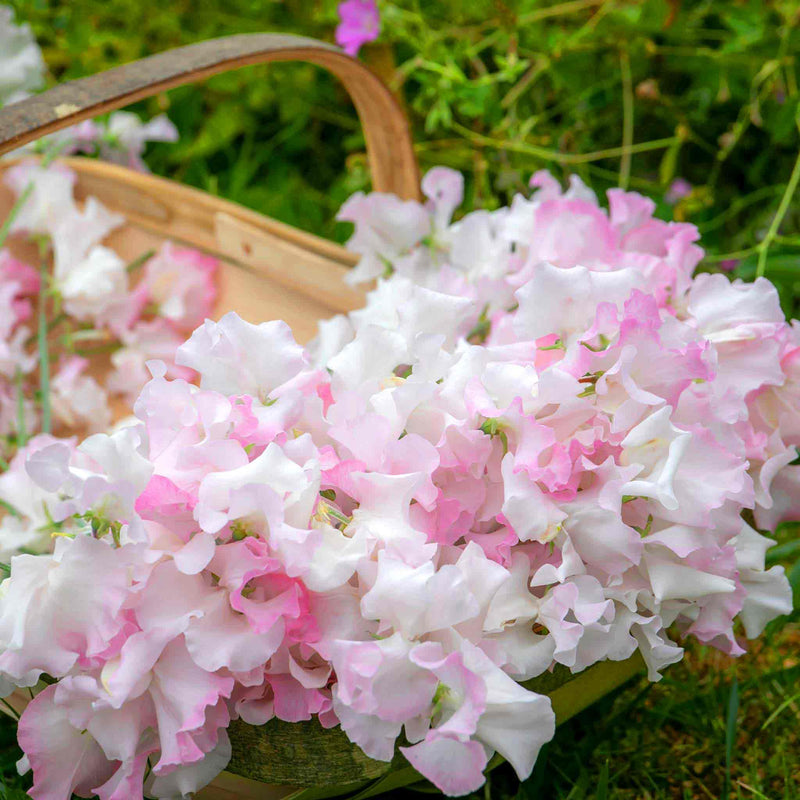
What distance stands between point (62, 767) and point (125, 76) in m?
0.49

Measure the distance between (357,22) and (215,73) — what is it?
352 mm

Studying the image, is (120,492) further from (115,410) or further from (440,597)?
(115,410)

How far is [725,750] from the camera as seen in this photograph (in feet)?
2.49

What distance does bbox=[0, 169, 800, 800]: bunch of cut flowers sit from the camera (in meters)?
0.46

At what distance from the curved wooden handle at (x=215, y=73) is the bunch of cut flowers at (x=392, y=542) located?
25cm

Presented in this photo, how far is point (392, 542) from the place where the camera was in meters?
0.48

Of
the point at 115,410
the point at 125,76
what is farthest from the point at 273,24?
the point at 125,76

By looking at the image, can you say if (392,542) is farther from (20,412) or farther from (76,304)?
(76,304)

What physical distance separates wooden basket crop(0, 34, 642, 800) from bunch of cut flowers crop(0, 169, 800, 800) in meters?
0.04

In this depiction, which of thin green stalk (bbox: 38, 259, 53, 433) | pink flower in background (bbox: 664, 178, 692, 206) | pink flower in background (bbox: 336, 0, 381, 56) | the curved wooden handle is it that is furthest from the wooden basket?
pink flower in background (bbox: 664, 178, 692, 206)

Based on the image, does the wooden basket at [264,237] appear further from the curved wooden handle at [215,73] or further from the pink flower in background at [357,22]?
Result: the pink flower in background at [357,22]

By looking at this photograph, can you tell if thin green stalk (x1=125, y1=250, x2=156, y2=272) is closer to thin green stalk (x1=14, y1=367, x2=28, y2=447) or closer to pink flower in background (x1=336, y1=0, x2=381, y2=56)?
thin green stalk (x1=14, y1=367, x2=28, y2=447)

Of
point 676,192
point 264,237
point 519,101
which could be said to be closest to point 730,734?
point 264,237

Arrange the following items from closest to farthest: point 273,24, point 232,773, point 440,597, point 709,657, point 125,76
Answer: point 440,597 → point 232,773 → point 125,76 → point 709,657 → point 273,24
